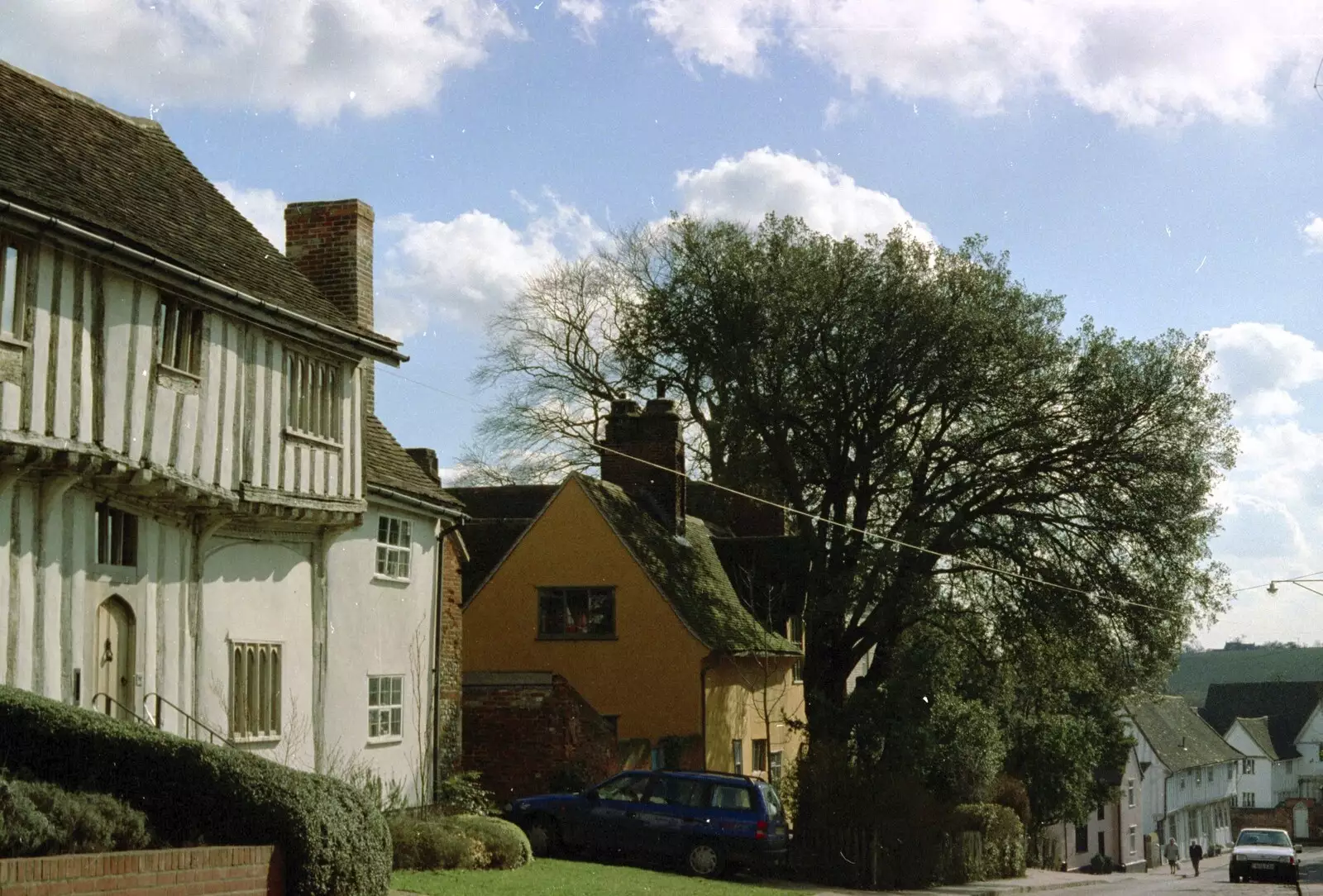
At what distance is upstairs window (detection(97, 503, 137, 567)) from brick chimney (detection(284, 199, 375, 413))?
6718 mm

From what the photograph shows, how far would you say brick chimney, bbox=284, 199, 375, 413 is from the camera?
83.5 ft

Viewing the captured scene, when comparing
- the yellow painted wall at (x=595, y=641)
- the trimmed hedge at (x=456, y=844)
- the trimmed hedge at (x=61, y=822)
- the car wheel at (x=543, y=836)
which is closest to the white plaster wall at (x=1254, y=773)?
the yellow painted wall at (x=595, y=641)

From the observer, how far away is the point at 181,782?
46.2 ft

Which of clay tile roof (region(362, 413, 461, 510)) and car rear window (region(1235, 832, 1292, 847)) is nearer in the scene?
clay tile roof (region(362, 413, 461, 510))

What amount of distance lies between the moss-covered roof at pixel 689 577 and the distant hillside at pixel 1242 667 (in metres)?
145

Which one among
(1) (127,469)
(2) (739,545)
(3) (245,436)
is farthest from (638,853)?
(2) (739,545)

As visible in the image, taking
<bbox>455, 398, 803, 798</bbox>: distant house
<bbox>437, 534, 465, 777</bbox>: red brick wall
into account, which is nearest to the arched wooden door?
<bbox>437, 534, 465, 777</bbox>: red brick wall

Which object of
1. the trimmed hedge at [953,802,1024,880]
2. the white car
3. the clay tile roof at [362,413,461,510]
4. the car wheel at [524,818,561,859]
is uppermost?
the clay tile roof at [362,413,461,510]

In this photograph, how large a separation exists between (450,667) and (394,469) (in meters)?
3.63

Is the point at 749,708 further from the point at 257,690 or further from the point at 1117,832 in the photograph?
the point at 1117,832

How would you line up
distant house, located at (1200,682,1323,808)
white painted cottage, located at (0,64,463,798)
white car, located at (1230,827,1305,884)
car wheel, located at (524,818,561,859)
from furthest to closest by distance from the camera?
distant house, located at (1200,682,1323,808)
white car, located at (1230,827,1305,884)
car wheel, located at (524,818,561,859)
white painted cottage, located at (0,64,463,798)

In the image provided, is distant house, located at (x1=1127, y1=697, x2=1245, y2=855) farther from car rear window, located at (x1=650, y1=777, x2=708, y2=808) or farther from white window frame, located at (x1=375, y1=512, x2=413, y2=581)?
white window frame, located at (x1=375, y1=512, x2=413, y2=581)

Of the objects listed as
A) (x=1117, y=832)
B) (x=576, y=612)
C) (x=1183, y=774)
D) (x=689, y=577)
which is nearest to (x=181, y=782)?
(x=576, y=612)

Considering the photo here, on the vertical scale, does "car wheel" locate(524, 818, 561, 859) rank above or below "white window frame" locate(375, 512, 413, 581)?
below
